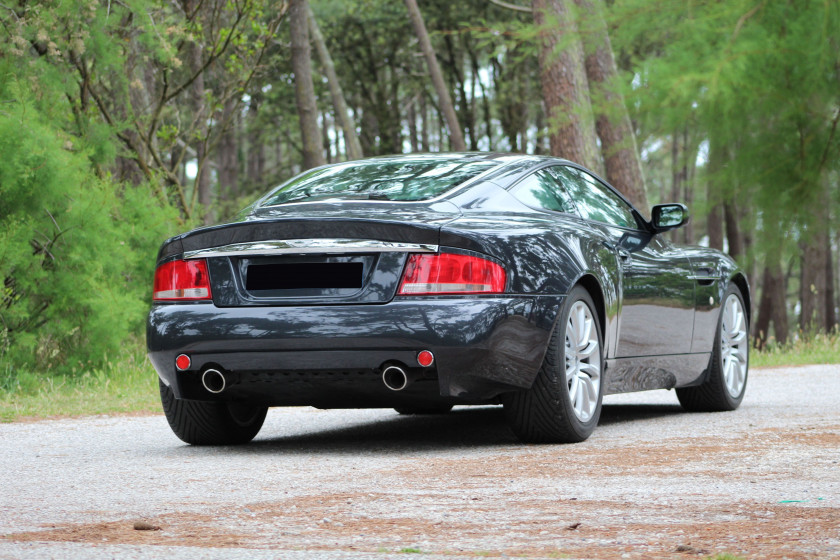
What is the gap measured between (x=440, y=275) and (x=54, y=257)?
5.82 m

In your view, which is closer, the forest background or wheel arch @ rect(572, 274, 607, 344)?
Answer: wheel arch @ rect(572, 274, 607, 344)

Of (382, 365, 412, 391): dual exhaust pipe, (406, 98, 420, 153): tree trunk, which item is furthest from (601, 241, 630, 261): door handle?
(406, 98, 420, 153): tree trunk

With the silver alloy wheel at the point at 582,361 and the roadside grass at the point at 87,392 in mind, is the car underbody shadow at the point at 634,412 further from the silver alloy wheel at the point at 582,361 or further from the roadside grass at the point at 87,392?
the roadside grass at the point at 87,392

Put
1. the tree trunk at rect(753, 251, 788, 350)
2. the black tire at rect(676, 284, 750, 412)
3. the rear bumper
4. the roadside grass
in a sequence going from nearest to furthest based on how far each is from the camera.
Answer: the rear bumper → the black tire at rect(676, 284, 750, 412) → the roadside grass → the tree trunk at rect(753, 251, 788, 350)

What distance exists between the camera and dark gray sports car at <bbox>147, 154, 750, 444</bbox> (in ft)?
17.0

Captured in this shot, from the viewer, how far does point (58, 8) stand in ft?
36.2

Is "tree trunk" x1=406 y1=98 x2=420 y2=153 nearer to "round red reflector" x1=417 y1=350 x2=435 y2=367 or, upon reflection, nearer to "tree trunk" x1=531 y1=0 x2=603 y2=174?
"tree trunk" x1=531 y1=0 x2=603 y2=174

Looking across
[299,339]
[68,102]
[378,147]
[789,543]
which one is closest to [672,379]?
[299,339]

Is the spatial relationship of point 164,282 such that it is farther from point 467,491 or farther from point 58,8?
point 58,8

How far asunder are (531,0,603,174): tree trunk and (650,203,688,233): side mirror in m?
7.87

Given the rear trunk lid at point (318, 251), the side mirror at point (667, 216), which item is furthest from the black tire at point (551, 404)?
the side mirror at point (667, 216)

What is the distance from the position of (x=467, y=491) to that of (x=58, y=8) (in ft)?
27.4

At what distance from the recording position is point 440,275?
519 cm

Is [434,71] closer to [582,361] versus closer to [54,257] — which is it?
[54,257]
